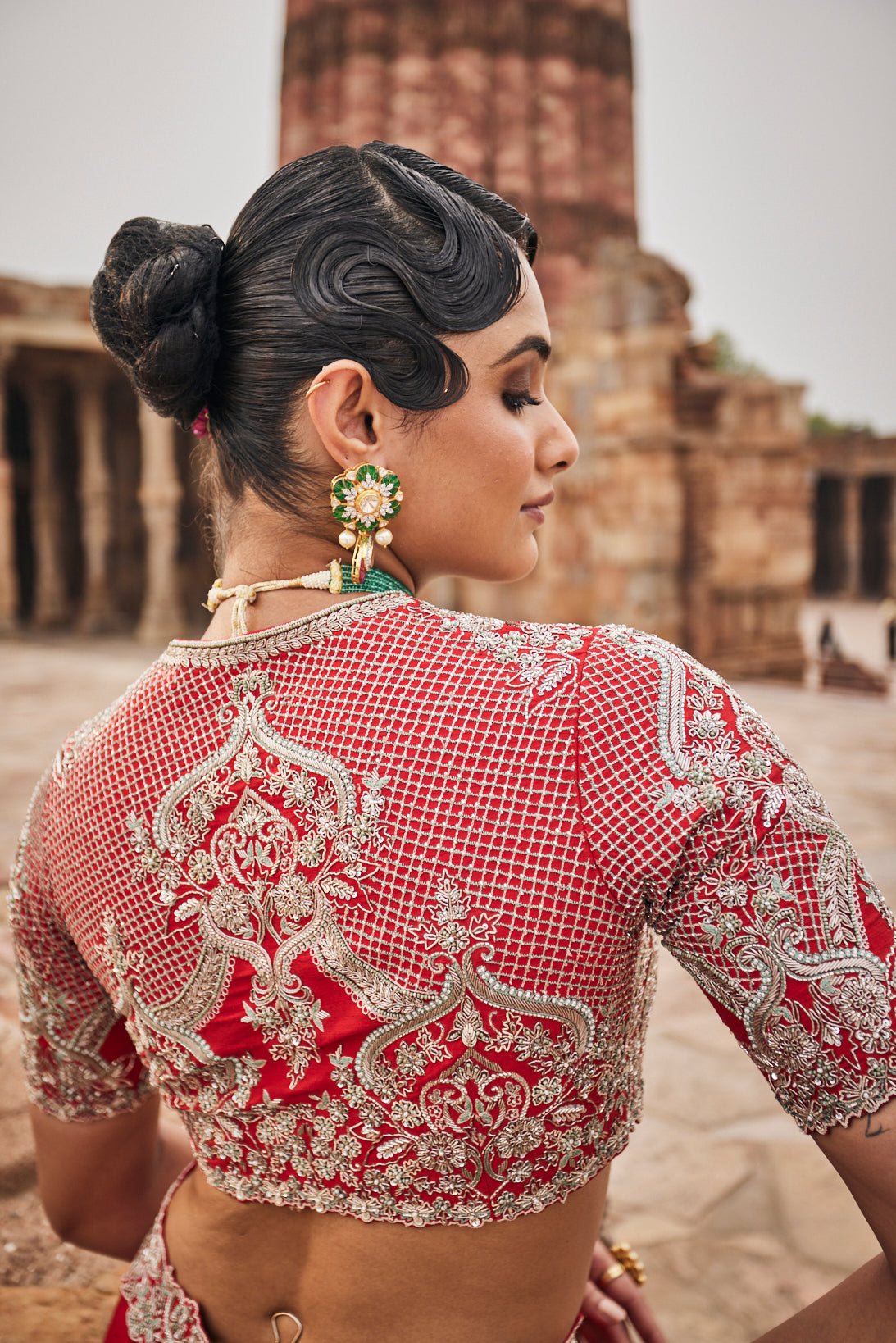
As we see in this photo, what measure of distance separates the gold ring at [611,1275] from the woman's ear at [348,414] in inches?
39.7

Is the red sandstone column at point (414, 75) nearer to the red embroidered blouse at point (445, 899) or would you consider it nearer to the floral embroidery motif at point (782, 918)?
the red embroidered blouse at point (445, 899)

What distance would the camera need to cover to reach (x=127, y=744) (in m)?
1.00

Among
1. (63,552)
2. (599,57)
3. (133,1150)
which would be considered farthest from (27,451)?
(133,1150)

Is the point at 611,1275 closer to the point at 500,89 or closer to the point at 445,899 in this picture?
the point at 445,899

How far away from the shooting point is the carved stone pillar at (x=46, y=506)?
19.9m

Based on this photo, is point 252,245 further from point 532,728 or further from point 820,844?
point 820,844

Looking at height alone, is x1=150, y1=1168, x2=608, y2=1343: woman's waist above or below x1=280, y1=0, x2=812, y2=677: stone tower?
below

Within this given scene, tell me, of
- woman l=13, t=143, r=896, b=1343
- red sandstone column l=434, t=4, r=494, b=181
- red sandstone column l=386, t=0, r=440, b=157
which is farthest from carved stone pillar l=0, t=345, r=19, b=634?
woman l=13, t=143, r=896, b=1343

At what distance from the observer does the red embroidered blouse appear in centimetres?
78

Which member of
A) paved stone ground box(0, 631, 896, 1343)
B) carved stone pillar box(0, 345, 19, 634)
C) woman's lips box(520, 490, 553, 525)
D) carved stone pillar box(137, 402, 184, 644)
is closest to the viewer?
woman's lips box(520, 490, 553, 525)

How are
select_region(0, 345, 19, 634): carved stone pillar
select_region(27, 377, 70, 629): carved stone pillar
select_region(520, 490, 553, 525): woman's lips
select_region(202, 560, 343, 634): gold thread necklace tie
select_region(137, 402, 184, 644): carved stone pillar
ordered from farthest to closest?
select_region(27, 377, 70, 629): carved stone pillar, select_region(137, 402, 184, 644): carved stone pillar, select_region(0, 345, 19, 634): carved stone pillar, select_region(520, 490, 553, 525): woman's lips, select_region(202, 560, 343, 634): gold thread necklace tie

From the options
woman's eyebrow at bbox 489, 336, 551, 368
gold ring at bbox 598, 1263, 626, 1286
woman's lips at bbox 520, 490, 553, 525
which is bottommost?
gold ring at bbox 598, 1263, 626, 1286

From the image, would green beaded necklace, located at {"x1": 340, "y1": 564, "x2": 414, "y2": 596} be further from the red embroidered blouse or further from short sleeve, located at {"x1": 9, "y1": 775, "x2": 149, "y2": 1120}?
short sleeve, located at {"x1": 9, "y1": 775, "x2": 149, "y2": 1120}

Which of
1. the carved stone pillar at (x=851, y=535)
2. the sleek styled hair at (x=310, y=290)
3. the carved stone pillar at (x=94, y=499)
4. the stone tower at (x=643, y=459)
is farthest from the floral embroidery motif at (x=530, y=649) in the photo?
the carved stone pillar at (x=851, y=535)
